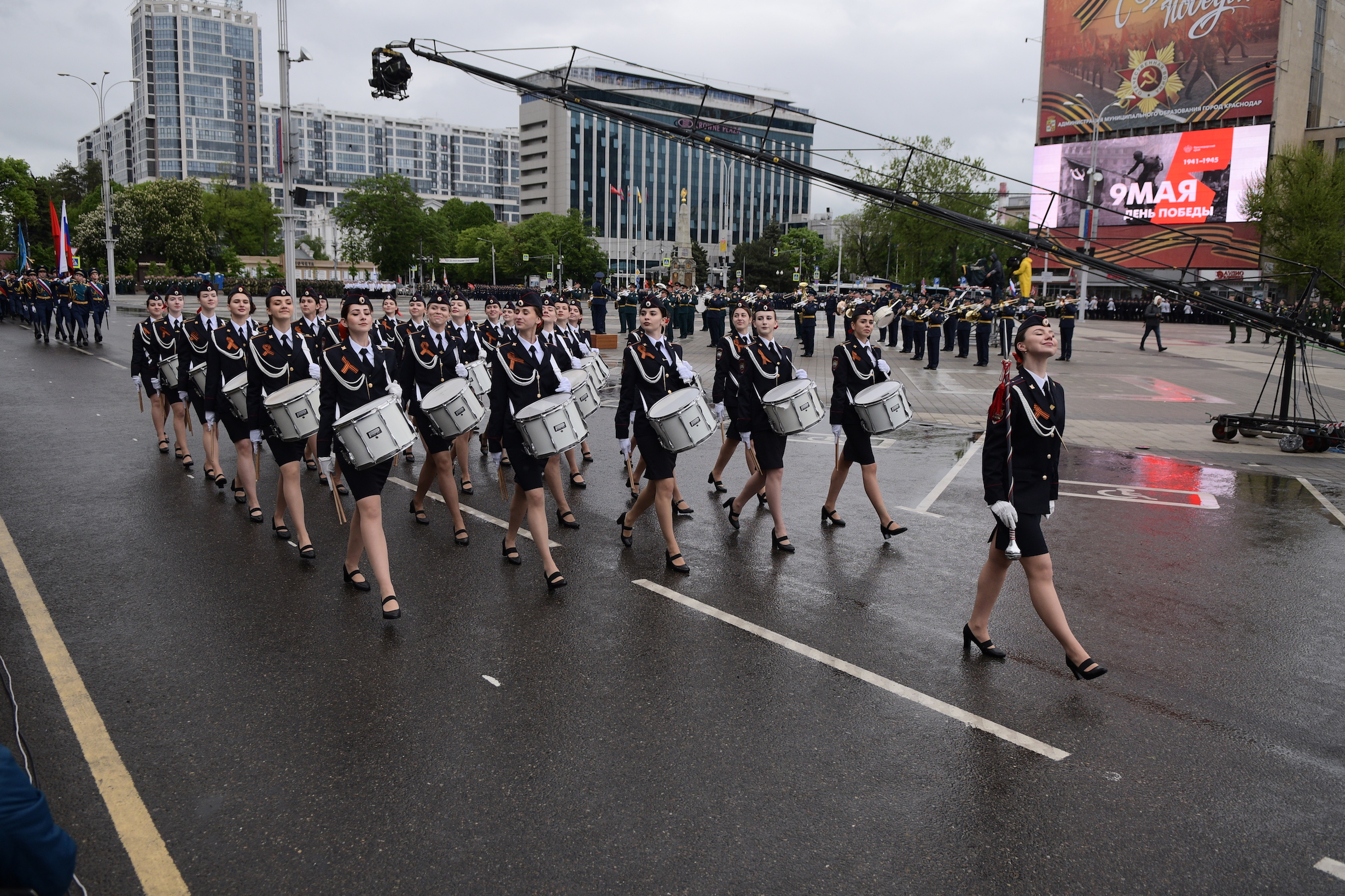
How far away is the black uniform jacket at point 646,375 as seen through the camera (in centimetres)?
773

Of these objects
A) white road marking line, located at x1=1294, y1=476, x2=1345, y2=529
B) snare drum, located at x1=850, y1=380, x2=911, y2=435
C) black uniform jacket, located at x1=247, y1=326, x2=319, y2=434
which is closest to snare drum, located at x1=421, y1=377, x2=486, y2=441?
black uniform jacket, located at x1=247, y1=326, x2=319, y2=434

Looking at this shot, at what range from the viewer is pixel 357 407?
Result: 21.9 ft

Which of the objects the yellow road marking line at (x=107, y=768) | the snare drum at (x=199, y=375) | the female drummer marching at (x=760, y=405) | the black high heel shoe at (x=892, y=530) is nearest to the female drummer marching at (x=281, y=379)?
the yellow road marking line at (x=107, y=768)

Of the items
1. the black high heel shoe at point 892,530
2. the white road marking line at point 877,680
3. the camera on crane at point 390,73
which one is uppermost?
the camera on crane at point 390,73

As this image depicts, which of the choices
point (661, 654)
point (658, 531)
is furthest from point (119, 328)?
point (661, 654)

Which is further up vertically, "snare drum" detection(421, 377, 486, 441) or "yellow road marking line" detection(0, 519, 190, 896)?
"snare drum" detection(421, 377, 486, 441)

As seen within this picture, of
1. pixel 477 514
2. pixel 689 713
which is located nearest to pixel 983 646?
pixel 689 713

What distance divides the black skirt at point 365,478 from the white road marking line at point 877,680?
197 centimetres

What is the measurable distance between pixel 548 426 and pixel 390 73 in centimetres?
842

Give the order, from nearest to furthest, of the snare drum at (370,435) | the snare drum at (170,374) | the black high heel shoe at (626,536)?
the snare drum at (370,435)
the black high heel shoe at (626,536)
the snare drum at (170,374)

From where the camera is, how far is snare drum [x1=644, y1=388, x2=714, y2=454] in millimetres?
7188

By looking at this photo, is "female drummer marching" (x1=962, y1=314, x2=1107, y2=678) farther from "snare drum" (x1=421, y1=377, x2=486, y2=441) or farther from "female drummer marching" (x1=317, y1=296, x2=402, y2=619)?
"snare drum" (x1=421, y1=377, x2=486, y2=441)

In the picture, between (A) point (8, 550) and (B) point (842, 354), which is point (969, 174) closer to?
→ (B) point (842, 354)

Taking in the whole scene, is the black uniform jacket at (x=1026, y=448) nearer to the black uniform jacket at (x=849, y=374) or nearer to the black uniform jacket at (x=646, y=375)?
the black uniform jacket at (x=849, y=374)
